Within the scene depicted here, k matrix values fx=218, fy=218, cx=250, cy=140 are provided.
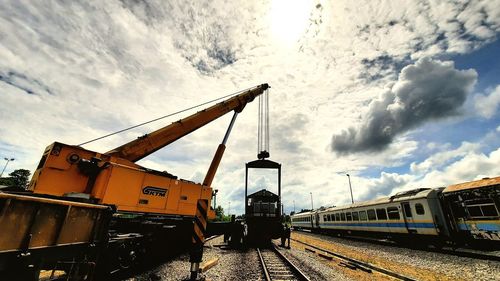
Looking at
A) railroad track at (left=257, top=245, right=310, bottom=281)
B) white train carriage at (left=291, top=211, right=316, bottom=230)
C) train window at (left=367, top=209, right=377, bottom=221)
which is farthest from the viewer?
white train carriage at (left=291, top=211, right=316, bottom=230)

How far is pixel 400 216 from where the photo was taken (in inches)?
530

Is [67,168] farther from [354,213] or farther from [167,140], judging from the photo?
[354,213]

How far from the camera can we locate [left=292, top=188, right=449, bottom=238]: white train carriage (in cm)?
1149

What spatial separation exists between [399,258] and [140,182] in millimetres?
11445

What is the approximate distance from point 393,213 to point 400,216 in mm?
649

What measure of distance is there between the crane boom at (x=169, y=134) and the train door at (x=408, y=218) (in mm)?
11978

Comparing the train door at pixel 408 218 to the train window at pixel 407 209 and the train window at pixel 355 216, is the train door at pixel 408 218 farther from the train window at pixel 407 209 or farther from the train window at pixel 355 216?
the train window at pixel 355 216

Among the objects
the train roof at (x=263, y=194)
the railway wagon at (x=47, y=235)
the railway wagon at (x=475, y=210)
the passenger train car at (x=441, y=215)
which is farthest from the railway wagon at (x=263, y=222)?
the railway wagon at (x=47, y=235)

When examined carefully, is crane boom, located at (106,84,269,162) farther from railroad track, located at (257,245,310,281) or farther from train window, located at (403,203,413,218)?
train window, located at (403,203,413,218)

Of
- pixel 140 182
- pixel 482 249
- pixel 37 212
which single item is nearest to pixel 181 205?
pixel 140 182

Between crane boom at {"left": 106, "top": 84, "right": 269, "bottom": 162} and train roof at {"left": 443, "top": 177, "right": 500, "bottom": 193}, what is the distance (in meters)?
12.4

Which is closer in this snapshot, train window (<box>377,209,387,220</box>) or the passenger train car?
the passenger train car

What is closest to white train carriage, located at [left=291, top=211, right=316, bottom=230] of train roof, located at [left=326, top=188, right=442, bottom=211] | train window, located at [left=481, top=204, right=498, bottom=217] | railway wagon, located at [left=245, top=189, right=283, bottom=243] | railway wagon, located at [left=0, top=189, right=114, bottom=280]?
train roof, located at [left=326, top=188, right=442, bottom=211]

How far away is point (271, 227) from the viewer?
12.7 m
